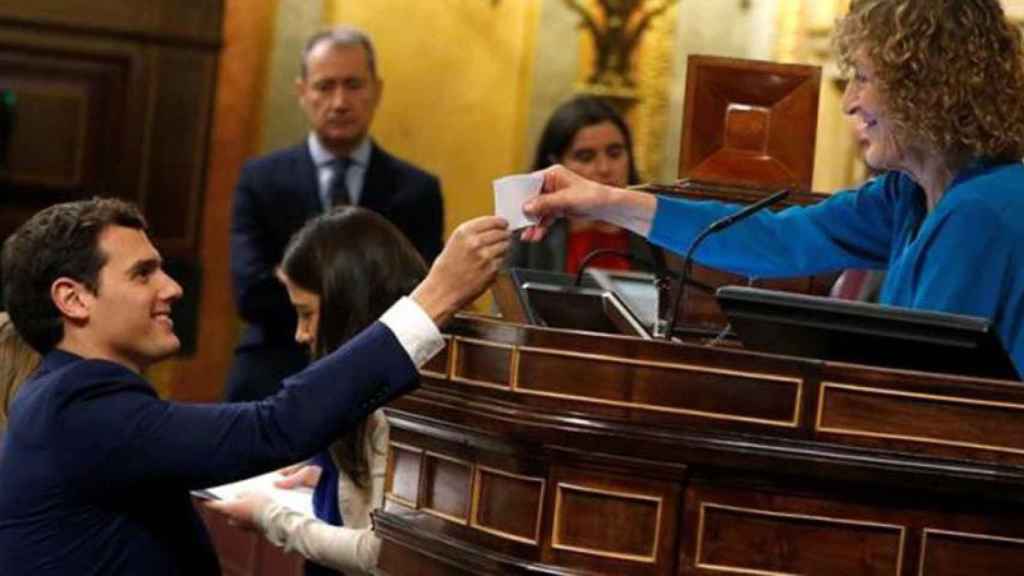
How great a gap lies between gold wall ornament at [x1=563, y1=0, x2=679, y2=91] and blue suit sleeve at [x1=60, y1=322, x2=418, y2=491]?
17.3 ft

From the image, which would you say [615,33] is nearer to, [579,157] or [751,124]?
[579,157]

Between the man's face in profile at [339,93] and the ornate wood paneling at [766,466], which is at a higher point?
the man's face in profile at [339,93]

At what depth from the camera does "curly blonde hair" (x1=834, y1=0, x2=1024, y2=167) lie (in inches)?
140

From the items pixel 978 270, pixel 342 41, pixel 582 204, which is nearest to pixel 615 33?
pixel 342 41

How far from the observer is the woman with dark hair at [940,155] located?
137 inches

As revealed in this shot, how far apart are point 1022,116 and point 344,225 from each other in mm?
A: 1292

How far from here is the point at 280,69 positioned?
27.7 ft

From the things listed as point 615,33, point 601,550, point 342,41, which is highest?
point 615,33

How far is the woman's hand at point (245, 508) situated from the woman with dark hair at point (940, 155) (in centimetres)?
93

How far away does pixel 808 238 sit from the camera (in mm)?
3891

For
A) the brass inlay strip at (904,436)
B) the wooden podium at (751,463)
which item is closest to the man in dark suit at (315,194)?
the wooden podium at (751,463)

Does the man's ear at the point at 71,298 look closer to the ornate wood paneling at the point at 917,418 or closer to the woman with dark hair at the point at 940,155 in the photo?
the woman with dark hair at the point at 940,155

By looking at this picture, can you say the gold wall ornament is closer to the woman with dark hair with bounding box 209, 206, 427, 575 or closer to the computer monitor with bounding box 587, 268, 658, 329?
the computer monitor with bounding box 587, 268, 658, 329

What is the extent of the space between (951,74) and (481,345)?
80 centimetres
